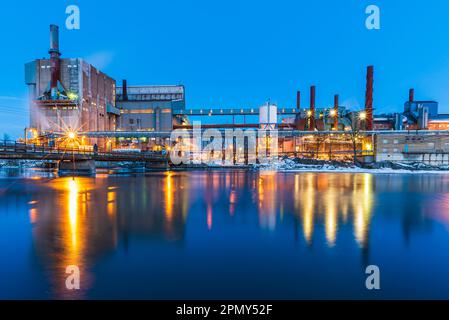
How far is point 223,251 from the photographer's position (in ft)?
24.2

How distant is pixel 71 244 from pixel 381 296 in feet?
26.5

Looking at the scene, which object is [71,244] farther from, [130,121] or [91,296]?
[130,121]

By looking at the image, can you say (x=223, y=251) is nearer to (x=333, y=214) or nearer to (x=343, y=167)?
(x=333, y=214)

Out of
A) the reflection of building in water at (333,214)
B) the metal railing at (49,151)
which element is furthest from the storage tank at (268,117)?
the reflection of building in water at (333,214)

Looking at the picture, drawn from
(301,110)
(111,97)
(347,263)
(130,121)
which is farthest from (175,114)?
(347,263)

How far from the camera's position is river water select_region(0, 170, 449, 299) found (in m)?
5.30

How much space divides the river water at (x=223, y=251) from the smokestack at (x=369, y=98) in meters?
48.4

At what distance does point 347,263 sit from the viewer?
258 inches

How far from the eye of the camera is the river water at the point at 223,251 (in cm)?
530

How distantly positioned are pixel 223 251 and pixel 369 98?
59.2 metres

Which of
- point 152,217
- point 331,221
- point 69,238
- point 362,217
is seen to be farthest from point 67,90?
point 362,217
